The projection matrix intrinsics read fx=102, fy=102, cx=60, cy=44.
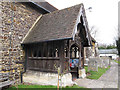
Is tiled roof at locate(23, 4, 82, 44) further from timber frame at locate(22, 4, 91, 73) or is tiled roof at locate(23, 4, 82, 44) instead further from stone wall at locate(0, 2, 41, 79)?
stone wall at locate(0, 2, 41, 79)

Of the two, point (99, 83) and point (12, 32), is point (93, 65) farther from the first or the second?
point (12, 32)

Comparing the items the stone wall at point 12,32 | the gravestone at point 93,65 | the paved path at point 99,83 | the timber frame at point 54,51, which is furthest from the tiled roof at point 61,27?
the gravestone at point 93,65

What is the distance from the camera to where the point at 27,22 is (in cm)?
858

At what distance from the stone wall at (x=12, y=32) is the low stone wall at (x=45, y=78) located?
966 mm

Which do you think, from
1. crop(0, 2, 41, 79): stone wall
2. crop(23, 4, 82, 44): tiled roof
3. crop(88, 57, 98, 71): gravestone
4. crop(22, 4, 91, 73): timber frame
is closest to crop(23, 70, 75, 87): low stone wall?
crop(22, 4, 91, 73): timber frame

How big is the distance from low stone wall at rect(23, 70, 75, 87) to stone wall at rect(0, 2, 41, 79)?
97 centimetres

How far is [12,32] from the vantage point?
24.2 ft

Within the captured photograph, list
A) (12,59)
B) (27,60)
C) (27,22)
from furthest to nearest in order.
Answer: (27,22) → (27,60) → (12,59)

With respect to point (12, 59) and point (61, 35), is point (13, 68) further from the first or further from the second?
point (61, 35)

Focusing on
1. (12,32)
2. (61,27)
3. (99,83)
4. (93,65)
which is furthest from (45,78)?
(93,65)

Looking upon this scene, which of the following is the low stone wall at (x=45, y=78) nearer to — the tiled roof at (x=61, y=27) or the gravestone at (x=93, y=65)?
the tiled roof at (x=61, y=27)

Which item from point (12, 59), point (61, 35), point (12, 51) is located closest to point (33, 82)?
point (12, 59)

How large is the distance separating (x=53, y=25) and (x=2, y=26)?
11.2 ft

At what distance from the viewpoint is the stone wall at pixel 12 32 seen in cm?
683
